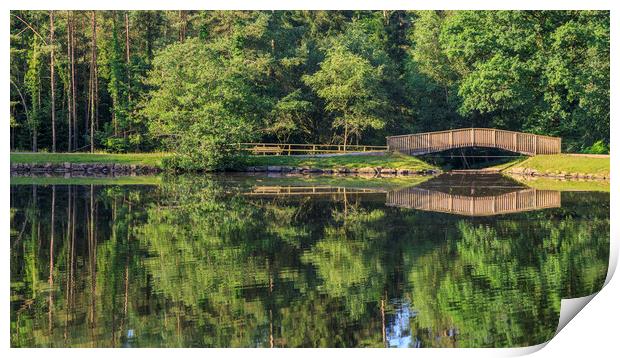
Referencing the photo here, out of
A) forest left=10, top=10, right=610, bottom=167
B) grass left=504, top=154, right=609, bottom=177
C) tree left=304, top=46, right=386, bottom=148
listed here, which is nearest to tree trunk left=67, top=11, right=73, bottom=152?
forest left=10, top=10, right=610, bottom=167

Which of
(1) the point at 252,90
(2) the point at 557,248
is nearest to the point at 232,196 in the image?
(2) the point at 557,248

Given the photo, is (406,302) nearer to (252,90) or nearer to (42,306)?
(42,306)

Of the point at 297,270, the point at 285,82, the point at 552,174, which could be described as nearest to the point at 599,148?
the point at 552,174

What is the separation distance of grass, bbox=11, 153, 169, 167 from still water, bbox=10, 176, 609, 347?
33.8 feet

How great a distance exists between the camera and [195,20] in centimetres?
4178

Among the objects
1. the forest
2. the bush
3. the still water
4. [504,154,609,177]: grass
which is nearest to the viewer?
the still water

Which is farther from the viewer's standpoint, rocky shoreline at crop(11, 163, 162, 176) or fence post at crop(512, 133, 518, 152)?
fence post at crop(512, 133, 518, 152)

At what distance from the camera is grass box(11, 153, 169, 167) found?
3216 cm

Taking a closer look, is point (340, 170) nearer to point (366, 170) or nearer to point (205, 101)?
point (366, 170)

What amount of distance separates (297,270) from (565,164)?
67.5ft

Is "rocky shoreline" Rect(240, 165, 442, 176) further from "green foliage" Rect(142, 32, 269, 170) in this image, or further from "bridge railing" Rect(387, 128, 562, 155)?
"bridge railing" Rect(387, 128, 562, 155)

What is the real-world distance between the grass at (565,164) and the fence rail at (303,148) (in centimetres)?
584

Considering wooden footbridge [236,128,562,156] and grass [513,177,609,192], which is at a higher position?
wooden footbridge [236,128,562,156]

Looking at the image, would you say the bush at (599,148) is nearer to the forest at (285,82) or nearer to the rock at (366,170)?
the forest at (285,82)
